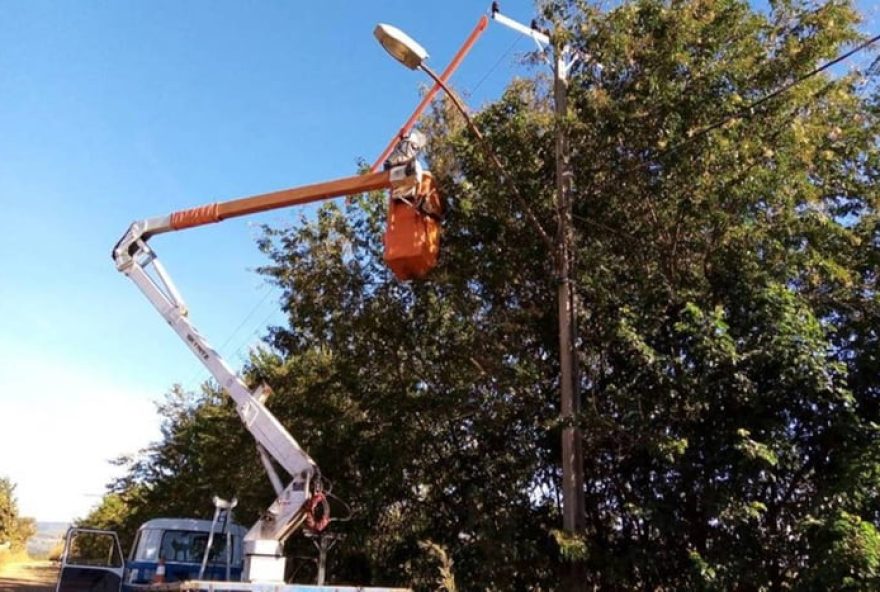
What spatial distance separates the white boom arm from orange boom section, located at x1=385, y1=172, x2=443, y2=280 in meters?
0.25

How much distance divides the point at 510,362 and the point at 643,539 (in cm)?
329

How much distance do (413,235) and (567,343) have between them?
292 centimetres

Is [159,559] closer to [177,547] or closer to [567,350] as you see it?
[177,547]

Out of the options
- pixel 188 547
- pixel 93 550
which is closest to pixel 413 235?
pixel 188 547

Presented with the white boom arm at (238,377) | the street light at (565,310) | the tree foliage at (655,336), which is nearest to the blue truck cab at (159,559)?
the tree foliage at (655,336)

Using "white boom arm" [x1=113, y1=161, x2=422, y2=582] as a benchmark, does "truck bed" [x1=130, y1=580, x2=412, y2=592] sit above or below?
below

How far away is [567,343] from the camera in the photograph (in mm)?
9516

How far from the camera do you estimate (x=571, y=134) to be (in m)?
10.2

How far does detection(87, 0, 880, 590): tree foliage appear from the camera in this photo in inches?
315

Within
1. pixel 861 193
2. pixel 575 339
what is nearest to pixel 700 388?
pixel 575 339

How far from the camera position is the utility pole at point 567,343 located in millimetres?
8945

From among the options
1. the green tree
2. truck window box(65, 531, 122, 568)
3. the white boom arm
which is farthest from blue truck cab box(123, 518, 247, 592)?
the green tree

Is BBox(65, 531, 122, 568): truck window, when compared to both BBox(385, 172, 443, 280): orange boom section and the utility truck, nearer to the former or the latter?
the utility truck

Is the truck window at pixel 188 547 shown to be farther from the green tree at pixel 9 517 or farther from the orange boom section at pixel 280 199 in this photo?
the green tree at pixel 9 517
